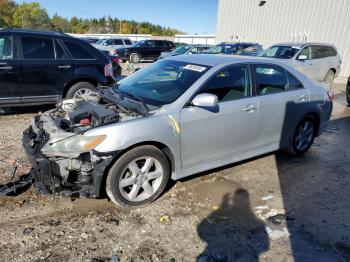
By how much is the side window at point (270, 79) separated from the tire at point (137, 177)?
1.87 m

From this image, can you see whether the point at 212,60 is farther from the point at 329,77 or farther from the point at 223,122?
the point at 329,77

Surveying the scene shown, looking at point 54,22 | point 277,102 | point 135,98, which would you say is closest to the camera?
point 135,98

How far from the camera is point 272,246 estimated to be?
11.3 ft

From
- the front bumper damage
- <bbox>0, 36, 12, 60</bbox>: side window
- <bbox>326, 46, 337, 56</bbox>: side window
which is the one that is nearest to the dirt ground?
the front bumper damage

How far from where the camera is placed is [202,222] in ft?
12.5

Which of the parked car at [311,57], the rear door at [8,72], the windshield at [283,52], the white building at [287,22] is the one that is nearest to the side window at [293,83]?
the rear door at [8,72]

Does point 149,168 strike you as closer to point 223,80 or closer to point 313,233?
point 223,80

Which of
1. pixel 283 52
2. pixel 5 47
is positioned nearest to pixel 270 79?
pixel 5 47

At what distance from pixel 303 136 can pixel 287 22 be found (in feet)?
61.9

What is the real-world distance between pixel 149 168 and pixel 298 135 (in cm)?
298

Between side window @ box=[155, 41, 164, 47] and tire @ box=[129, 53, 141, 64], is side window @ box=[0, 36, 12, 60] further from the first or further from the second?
side window @ box=[155, 41, 164, 47]

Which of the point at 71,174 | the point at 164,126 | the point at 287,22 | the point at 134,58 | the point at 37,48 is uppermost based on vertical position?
the point at 287,22

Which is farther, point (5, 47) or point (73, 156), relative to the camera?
point (5, 47)

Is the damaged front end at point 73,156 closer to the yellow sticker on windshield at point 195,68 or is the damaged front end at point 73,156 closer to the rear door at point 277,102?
the yellow sticker on windshield at point 195,68
